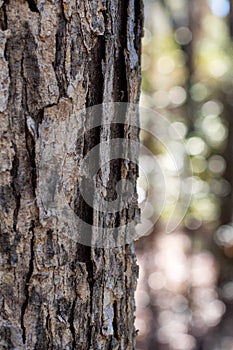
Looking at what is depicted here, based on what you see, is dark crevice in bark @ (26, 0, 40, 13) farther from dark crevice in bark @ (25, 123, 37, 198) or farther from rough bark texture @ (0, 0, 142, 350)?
dark crevice in bark @ (25, 123, 37, 198)

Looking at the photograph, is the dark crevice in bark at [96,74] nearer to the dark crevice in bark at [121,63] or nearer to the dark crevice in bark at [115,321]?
the dark crevice in bark at [121,63]

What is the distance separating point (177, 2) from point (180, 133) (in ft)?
4.20

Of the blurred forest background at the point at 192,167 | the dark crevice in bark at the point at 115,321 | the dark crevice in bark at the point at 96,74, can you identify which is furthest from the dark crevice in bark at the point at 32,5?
the blurred forest background at the point at 192,167

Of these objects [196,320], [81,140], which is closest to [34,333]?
[81,140]

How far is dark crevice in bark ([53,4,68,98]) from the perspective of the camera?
755 mm

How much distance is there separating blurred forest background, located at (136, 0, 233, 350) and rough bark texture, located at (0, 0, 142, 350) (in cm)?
283

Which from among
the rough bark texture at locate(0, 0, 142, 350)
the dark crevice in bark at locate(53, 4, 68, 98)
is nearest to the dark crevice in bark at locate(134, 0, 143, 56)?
the rough bark texture at locate(0, 0, 142, 350)

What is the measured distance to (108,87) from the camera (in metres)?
0.81

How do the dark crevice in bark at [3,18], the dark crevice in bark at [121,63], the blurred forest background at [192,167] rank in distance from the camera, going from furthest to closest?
the blurred forest background at [192,167] < the dark crevice in bark at [121,63] < the dark crevice in bark at [3,18]

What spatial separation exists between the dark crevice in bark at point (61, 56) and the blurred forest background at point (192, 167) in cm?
290

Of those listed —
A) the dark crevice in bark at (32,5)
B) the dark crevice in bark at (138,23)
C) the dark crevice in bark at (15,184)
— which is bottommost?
the dark crevice in bark at (15,184)

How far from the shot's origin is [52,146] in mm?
762

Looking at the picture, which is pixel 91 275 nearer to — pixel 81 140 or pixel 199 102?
pixel 81 140

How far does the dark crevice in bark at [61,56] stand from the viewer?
0.76 meters
